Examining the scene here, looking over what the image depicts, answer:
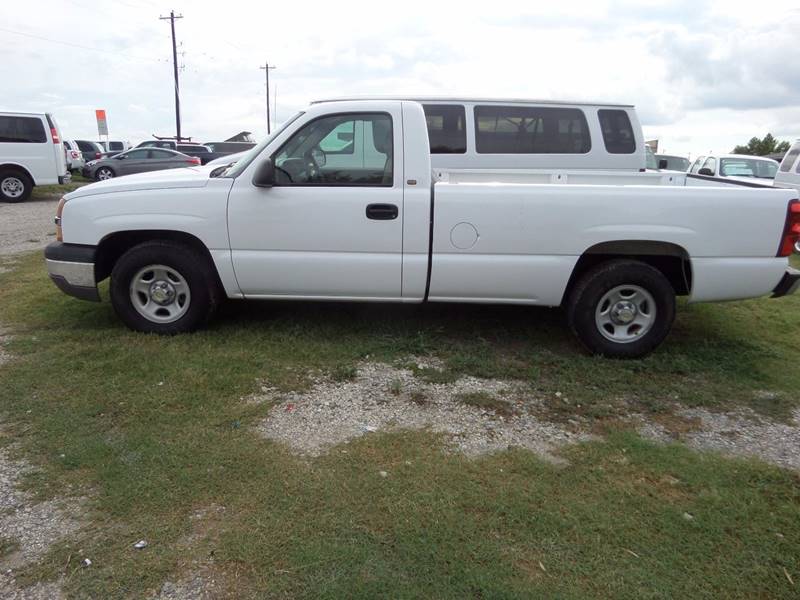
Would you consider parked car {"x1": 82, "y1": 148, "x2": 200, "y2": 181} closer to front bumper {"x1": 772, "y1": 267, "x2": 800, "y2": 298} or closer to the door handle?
the door handle

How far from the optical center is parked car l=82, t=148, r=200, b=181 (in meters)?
21.0

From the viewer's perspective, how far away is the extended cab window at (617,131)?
7.14 metres

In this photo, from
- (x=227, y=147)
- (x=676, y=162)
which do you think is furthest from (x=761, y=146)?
(x=227, y=147)

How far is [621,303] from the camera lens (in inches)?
185

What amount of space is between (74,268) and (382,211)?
2460mm

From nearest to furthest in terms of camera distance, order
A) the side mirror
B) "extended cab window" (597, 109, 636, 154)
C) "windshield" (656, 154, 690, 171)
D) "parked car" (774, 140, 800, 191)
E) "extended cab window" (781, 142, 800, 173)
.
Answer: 1. the side mirror
2. "extended cab window" (597, 109, 636, 154)
3. "parked car" (774, 140, 800, 191)
4. "extended cab window" (781, 142, 800, 173)
5. "windshield" (656, 154, 690, 171)

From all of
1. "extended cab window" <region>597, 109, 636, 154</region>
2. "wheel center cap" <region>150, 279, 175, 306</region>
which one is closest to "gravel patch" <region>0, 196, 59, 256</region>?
"wheel center cap" <region>150, 279, 175, 306</region>

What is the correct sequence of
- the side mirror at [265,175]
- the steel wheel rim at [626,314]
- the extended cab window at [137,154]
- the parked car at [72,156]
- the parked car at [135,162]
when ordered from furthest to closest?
the extended cab window at [137,154]
the parked car at [72,156]
the parked car at [135,162]
the steel wheel rim at [626,314]
the side mirror at [265,175]

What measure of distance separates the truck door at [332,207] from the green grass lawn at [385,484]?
0.62 m

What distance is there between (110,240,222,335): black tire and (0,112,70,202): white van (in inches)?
482

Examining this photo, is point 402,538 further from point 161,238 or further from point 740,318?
point 740,318

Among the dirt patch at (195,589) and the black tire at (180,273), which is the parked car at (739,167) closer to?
the black tire at (180,273)

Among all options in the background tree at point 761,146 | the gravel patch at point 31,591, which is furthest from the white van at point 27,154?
the background tree at point 761,146

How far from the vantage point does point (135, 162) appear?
21.2m
